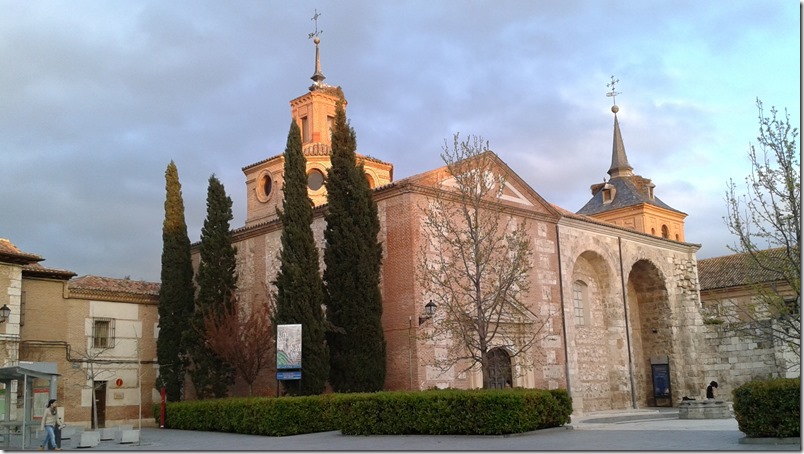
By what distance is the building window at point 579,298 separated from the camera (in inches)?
1155

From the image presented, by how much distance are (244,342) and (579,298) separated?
13322 millimetres

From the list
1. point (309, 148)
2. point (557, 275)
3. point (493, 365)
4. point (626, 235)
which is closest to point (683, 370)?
point (626, 235)

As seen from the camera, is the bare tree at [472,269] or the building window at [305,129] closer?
the bare tree at [472,269]

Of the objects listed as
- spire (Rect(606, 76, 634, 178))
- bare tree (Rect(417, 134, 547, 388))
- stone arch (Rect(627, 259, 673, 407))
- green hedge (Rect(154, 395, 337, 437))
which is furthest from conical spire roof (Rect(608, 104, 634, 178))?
green hedge (Rect(154, 395, 337, 437))

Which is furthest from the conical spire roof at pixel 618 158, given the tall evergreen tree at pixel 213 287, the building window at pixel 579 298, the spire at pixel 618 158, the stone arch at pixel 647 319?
the tall evergreen tree at pixel 213 287

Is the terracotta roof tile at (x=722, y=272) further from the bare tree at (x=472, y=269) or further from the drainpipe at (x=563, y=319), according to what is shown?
the bare tree at (x=472, y=269)

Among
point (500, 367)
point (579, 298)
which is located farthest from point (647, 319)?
point (500, 367)

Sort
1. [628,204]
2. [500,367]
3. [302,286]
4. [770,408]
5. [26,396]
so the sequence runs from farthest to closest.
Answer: [628,204], [500,367], [302,286], [26,396], [770,408]

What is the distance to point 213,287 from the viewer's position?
26234mm

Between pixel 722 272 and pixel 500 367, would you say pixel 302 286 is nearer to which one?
pixel 500 367

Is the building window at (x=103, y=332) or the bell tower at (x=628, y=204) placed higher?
the bell tower at (x=628, y=204)

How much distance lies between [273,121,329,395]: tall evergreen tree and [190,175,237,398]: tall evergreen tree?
168 inches

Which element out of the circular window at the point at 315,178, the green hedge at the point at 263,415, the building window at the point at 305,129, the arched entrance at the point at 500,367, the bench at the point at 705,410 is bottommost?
the bench at the point at 705,410

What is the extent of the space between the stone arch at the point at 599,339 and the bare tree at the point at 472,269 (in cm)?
318
